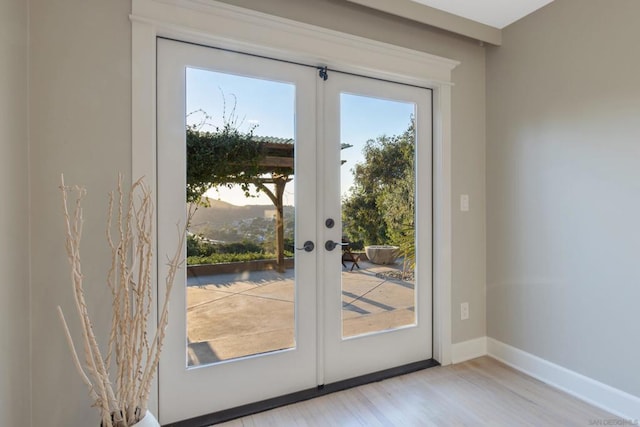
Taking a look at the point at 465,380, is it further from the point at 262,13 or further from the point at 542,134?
the point at 262,13

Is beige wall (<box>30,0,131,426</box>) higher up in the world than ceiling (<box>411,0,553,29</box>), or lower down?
lower down

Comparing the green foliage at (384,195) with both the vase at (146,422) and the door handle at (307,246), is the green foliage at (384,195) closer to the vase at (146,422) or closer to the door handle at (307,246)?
the door handle at (307,246)

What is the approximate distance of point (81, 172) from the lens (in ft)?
5.29

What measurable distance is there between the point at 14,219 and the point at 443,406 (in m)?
2.40

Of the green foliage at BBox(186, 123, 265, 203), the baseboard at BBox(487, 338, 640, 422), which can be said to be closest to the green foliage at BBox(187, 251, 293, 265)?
the green foliage at BBox(186, 123, 265, 203)

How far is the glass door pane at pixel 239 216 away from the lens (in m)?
1.91

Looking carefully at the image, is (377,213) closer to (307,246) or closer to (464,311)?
(307,246)

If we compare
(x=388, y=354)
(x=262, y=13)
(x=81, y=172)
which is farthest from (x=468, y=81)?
(x=81, y=172)

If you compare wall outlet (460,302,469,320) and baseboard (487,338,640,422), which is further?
wall outlet (460,302,469,320)

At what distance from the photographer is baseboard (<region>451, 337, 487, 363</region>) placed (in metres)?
2.60

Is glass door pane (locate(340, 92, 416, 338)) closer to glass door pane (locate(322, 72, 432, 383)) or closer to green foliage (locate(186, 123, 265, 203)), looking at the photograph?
glass door pane (locate(322, 72, 432, 383))

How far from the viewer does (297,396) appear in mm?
2092

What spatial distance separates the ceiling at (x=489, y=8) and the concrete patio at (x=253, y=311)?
72.6 inches

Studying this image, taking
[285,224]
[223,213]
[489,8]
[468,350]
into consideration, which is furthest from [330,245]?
[489,8]
